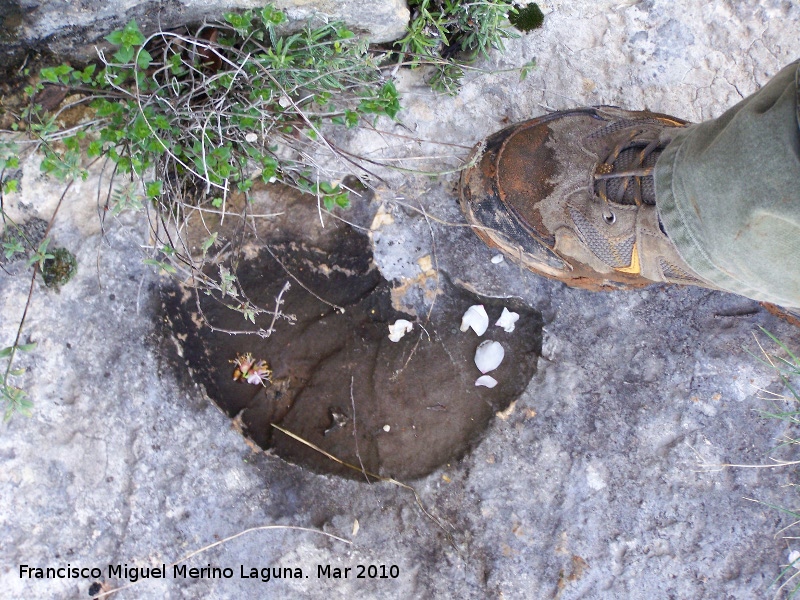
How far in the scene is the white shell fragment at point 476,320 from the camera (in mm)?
2025

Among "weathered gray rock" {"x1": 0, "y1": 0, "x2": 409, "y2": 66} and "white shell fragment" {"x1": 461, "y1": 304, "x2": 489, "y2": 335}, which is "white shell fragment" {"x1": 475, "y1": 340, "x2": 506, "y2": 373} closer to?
"white shell fragment" {"x1": 461, "y1": 304, "x2": 489, "y2": 335}

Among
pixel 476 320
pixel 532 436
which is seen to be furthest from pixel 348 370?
pixel 532 436

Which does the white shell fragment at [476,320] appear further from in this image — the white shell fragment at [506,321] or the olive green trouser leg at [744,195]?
the olive green trouser leg at [744,195]

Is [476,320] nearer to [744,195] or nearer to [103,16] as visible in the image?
[744,195]

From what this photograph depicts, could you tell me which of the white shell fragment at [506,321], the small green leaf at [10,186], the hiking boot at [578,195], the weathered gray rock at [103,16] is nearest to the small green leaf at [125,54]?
the weathered gray rock at [103,16]

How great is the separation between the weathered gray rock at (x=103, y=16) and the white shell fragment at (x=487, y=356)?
1.09 meters

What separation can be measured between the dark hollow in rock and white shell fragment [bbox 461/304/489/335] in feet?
0.07

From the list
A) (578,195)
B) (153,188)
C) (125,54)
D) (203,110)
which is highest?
(125,54)

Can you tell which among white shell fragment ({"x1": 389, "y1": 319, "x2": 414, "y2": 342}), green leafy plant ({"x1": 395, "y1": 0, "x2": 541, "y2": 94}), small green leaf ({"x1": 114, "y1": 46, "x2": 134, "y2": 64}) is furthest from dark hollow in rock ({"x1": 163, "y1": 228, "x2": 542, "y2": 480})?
small green leaf ({"x1": 114, "y1": 46, "x2": 134, "y2": 64})

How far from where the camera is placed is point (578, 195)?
1844 millimetres

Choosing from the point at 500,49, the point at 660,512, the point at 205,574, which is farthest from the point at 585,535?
the point at 500,49

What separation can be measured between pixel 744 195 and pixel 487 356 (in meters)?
0.93

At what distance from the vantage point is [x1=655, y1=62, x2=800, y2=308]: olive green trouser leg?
130 cm

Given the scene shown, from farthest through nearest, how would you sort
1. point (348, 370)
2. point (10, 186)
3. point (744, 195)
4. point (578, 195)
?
point (348, 370) → point (578, 195) → point (10, 186) → point (744, 195)
